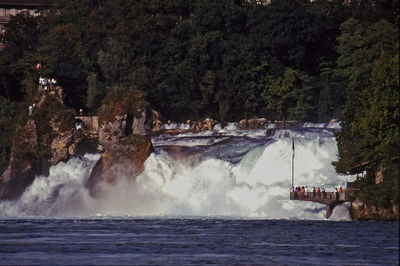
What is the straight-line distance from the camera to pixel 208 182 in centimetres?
11394

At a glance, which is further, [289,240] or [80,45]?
[80,45]

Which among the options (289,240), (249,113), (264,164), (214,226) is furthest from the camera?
(249,113)

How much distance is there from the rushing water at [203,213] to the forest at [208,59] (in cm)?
1707

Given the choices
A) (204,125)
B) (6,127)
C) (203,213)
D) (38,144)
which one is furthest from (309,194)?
(6,127)

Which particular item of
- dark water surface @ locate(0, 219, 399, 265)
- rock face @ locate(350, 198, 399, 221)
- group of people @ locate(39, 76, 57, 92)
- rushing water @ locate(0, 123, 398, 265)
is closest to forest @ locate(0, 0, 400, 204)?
group of people @ locate(39, 76, 57, 92)

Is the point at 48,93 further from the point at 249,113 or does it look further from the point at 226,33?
the point at 226,33

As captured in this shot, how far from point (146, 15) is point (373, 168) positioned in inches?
2966

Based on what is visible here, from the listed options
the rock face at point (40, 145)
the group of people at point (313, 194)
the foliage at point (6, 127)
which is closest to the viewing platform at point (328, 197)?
the group of people at point (313, 194)

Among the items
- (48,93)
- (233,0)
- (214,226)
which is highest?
(233,0)

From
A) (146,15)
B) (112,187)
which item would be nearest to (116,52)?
(146,15)

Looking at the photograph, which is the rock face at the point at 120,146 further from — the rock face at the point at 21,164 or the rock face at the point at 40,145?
the rock face at the point at 21,164

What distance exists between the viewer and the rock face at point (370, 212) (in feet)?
322

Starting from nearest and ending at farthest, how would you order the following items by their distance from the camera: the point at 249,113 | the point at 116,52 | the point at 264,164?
the point at 264,164, the point at 249,113, the point at 116,52

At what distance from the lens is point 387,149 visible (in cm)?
9825
